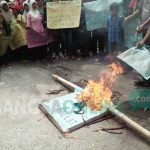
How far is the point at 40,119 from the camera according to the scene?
4.37 metres

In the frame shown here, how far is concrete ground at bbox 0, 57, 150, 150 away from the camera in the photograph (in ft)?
11.9

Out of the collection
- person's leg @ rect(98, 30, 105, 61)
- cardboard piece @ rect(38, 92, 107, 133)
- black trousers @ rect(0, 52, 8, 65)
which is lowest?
cardboard piece @ rect(38, 92, 107, 133)

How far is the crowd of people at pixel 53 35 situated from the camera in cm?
715

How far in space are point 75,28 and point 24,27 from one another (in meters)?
1.74

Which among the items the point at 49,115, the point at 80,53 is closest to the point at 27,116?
the point at 49,115

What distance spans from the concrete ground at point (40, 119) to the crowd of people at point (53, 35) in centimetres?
102

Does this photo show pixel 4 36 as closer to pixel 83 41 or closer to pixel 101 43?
pixel 83 41

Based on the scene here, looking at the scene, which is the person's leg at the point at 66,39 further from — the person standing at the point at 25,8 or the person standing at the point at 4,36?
the person standing at the point at 4,36

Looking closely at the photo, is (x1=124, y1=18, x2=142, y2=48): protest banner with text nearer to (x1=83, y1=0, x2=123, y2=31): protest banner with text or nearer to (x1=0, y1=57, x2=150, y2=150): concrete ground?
(x1=83, y1=0, x2=123, y2=31): protest banner with text

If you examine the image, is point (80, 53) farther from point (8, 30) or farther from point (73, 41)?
point (8, 30)

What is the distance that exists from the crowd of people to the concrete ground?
1.02 m

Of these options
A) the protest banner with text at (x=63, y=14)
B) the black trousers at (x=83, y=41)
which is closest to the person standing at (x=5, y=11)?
the protest banner with text at (x=63, y=14)

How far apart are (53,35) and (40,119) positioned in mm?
4191

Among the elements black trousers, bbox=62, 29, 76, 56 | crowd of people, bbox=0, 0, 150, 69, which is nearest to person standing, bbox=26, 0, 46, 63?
crowd of people, bbox=0, 0, 150, 69
